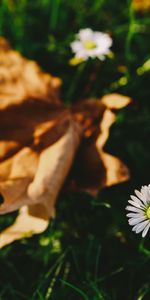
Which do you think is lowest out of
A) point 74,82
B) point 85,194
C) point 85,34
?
point 85,194

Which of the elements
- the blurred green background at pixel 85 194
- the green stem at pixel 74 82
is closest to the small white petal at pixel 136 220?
the blurred green background at pixel 85 194

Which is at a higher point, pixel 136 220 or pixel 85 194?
pixel 85 194

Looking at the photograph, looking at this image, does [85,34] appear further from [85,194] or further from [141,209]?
[141,209]

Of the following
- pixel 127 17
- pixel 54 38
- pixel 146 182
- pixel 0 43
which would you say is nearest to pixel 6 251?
pixel 146 182

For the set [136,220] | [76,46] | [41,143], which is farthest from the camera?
[76,46]

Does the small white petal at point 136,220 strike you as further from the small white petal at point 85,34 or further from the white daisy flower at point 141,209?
the small white petal at point 85,34

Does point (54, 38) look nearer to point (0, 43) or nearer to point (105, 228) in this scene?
point (0, 43)

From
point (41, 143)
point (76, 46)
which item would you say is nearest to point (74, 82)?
point (76, 46)
